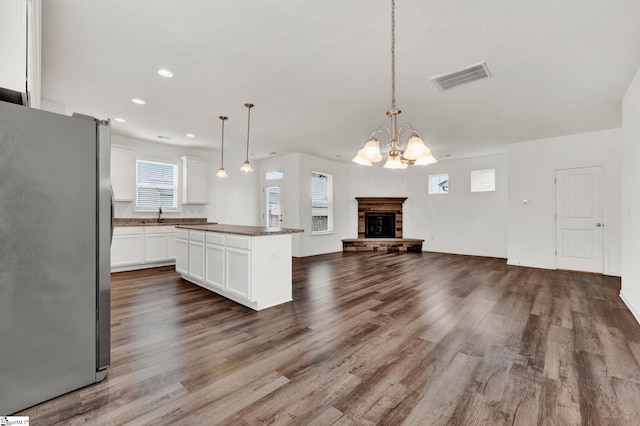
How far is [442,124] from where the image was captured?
4848 mm

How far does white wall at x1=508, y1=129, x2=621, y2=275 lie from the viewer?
5043 millimetres

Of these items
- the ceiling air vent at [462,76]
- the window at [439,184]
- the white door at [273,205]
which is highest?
the ceiling air vent at [462,76]

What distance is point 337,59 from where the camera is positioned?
2.84 meters

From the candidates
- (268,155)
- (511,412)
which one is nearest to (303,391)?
(511,412)

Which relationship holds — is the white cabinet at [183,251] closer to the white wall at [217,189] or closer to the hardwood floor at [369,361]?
the hardwood floor at [369,361]

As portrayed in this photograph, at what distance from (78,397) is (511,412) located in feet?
8.44

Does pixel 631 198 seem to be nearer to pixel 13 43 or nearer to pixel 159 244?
pixel 13 43

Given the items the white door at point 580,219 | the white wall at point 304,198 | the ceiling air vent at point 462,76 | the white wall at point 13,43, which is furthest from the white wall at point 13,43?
the white door at point 580,219

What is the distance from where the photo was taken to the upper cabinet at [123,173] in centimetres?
544

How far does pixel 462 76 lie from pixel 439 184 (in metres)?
5.45

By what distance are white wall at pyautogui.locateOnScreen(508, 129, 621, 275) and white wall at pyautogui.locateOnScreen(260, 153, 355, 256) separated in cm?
426

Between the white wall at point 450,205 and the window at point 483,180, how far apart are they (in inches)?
3.9

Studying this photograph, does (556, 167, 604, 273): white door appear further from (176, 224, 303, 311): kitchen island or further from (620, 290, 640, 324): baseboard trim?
(176, 224, 303, 311): kitchen island

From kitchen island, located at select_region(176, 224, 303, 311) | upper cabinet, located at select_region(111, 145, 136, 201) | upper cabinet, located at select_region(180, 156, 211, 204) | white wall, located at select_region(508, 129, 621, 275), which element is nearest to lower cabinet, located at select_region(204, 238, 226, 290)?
kitchen island, located at select_region(176, 224, 303, 311)
